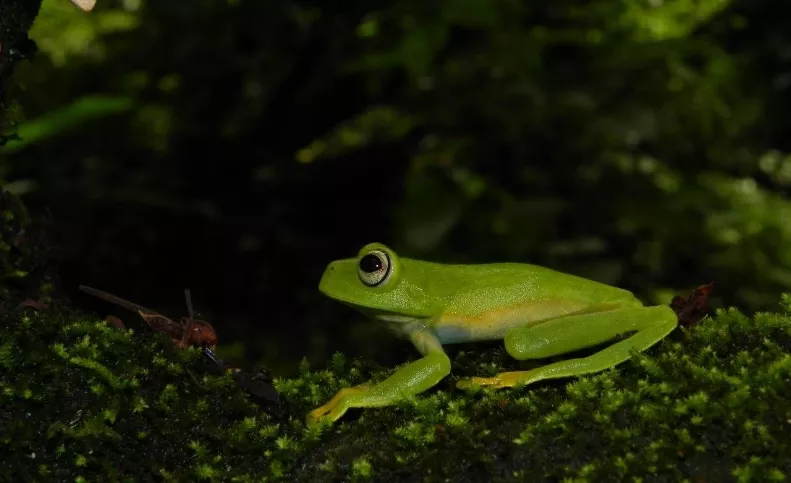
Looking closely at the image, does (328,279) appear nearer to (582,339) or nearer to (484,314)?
(484,314)

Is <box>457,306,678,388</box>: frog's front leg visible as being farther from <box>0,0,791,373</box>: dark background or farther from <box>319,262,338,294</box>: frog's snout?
<box>0,0,791,373</box>: dark background

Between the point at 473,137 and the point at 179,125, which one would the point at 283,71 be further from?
the point at 473,137

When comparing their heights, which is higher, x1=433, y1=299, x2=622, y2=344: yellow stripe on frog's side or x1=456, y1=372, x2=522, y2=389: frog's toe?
x1=433, y1=299, x2=622, y2=344: yellow stripe on frog's side

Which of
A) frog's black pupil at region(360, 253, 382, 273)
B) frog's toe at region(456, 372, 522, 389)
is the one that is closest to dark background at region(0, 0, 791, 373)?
frog's black pupil at region(360, 253, 382, 273)

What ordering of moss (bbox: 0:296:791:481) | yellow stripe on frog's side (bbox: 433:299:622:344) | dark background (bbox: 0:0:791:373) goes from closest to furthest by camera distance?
1. moss (bbox: 0:296:791:481)
2. yellow stripe on frog's side (bbox: 433:299:622:344)
3. dark background (bbox: 0:0:791:373)

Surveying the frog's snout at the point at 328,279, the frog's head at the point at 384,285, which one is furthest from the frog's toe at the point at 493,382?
the frog's snout at the point at 328,279

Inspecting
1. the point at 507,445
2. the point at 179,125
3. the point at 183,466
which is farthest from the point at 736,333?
the point at 179,125
